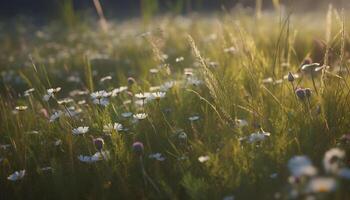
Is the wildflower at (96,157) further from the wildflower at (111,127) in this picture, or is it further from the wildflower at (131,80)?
the wildflower at (131,80)

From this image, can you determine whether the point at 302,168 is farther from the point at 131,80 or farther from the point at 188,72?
the point at 131,80

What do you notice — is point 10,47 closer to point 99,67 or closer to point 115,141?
point 99,67

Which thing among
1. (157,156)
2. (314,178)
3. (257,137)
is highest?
(314,178)

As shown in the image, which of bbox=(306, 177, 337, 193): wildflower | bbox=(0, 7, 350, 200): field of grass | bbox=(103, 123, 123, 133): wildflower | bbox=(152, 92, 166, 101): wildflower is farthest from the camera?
bbox=(152, 92, 166, 101): wildflower

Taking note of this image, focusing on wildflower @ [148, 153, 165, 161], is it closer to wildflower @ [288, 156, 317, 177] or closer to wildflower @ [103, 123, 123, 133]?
wildflower @ [103, 123, 123, 133]

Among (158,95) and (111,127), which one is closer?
(111,127)

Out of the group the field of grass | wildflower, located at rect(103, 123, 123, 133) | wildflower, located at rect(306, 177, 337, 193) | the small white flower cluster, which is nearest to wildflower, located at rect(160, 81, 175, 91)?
the field of grass

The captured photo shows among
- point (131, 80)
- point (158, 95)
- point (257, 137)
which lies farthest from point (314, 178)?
point (131, 80)

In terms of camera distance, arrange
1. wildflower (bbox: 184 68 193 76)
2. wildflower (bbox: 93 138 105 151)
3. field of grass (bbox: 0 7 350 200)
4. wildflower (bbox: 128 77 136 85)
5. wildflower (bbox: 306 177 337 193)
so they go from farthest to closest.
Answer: wildflower (bbox: 128 77 136 85)
wildflower (bbox: 184 68 193 76)
wildflower (bbox: 93 138 105 151)
field of grass (bbox: 0 7 350 200)
wildflower (bbox: 306 177 337 193)

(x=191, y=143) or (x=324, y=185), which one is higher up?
(x=324, y=185)

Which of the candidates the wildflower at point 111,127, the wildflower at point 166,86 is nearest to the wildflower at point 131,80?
the wildflower at point 166,86

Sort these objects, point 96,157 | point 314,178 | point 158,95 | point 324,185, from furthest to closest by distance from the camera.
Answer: point 158,95 < point 96,157 < point 314,178 < point 324,185
